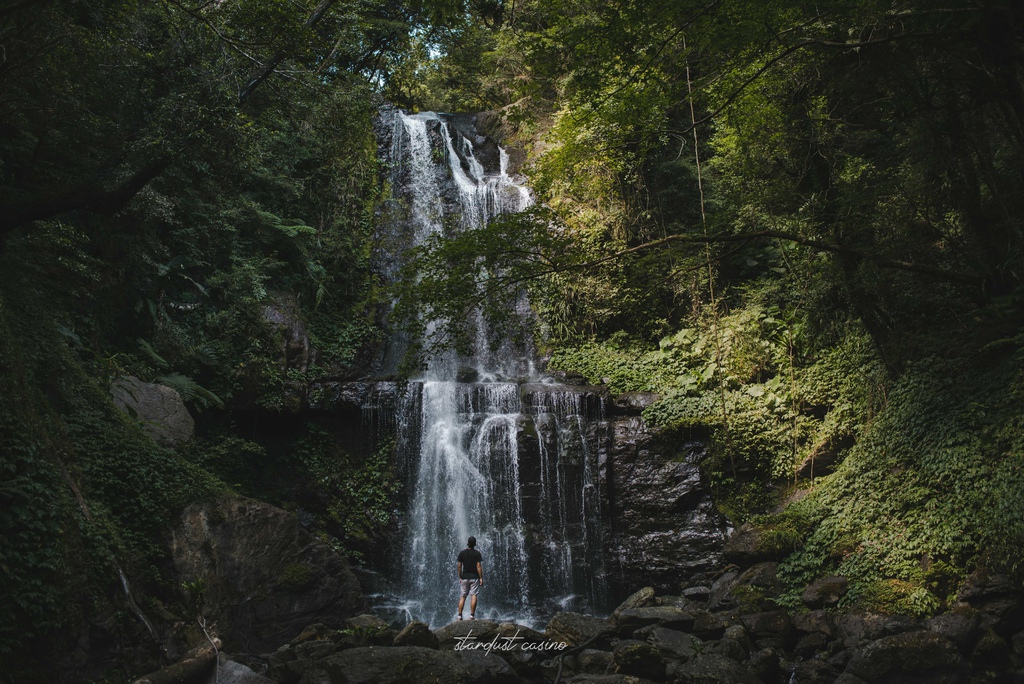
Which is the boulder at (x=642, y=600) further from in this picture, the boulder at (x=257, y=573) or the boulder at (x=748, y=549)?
the boulder at (x=257, y=573)

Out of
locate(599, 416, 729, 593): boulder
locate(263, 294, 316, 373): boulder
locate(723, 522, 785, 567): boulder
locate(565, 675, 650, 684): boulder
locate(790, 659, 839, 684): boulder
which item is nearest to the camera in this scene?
locate(565, 675, 650, 684): boulder

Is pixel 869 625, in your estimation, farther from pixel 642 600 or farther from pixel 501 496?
pixel 501 496

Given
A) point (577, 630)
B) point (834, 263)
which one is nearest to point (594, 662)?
point (577, 630)

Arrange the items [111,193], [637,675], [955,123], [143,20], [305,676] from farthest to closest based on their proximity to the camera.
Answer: [143,20] → [111,193] → [955,123] → [637,675] → [305,676]

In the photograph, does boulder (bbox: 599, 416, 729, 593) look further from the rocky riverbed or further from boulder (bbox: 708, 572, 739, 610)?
the rocky riverbed

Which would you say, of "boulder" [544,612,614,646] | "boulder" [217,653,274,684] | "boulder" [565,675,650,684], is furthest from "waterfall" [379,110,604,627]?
"boulder" [217,653,274,684]

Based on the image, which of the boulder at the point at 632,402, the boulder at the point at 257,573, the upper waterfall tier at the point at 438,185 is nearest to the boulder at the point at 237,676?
the boulder at the point at 257,573

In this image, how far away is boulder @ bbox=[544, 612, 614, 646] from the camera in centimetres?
746

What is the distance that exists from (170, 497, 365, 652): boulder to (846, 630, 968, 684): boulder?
22.6 ft

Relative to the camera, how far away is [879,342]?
9.31 m

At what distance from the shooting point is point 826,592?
7.92m

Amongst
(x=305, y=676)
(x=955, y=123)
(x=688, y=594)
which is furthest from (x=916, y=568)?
(x=305, y=676)

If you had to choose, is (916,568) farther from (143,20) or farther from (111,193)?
(143,20)

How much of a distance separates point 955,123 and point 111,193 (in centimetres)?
1005
